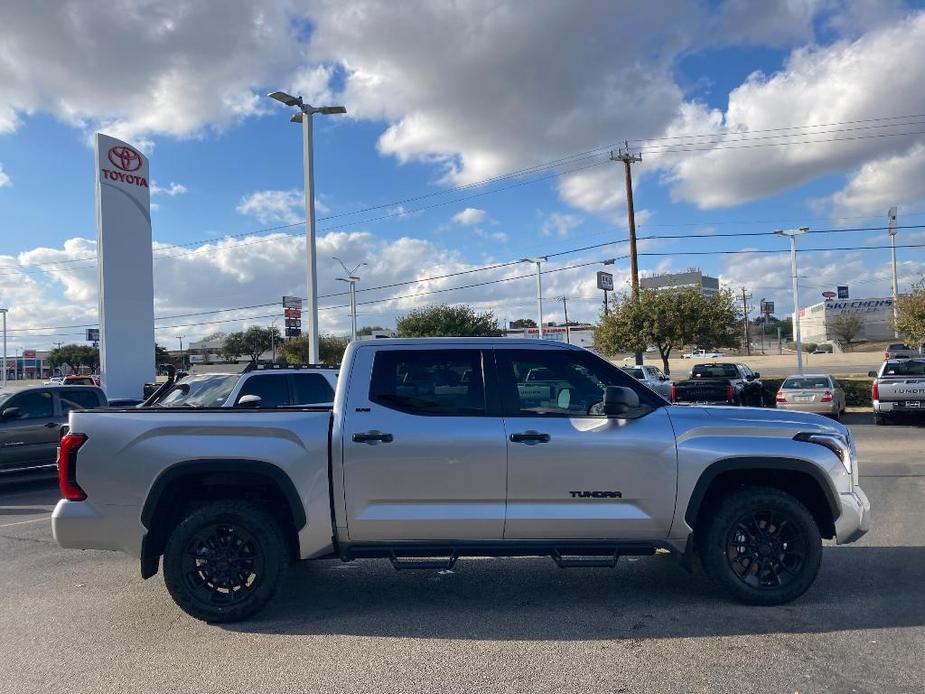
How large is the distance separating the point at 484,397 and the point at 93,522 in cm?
287

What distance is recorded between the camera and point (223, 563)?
5070mm

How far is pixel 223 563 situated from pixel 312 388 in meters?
4.95

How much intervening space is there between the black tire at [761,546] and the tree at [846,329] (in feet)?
348

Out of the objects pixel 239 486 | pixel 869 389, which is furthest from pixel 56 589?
pixel 869 389

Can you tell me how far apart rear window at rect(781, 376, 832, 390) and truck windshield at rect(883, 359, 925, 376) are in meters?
2.08

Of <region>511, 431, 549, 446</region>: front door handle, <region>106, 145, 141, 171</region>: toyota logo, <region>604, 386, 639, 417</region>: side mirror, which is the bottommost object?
<region>511, 431, 549, 446</region>: front door handle

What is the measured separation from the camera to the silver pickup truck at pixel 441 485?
4953mm

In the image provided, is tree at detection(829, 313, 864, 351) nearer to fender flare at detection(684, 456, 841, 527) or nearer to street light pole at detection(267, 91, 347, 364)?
street light pole at detection(267, 91, 347, 364)

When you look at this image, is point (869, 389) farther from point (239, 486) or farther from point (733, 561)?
point (239, 486)

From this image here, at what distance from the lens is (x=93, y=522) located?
4.99 m

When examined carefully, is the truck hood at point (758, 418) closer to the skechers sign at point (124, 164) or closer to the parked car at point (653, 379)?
the parked car at point (653, 379)

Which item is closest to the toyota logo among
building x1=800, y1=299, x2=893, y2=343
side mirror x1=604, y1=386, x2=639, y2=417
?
side mirror x1=604, y1=386, x2=639, y2=417

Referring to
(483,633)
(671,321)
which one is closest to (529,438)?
(483,633)

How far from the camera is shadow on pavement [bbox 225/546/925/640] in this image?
4809 millimetres
